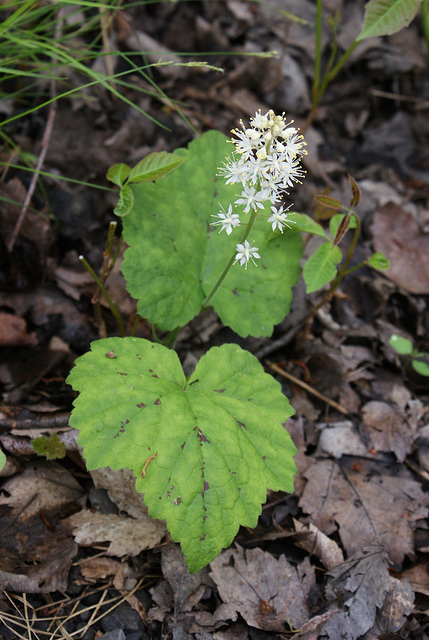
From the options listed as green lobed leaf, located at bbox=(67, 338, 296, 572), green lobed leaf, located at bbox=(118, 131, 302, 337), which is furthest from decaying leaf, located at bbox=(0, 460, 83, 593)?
green lobed leaf, located at bbox=(118, 131, 302, 337)

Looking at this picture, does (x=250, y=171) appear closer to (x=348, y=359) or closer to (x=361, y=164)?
(x=348, y=359)

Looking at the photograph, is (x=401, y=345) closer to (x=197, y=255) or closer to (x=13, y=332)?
(x=197, y=255)

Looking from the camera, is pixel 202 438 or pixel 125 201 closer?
pixel 202 438

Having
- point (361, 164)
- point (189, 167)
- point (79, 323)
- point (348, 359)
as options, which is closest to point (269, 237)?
point (189, 167)

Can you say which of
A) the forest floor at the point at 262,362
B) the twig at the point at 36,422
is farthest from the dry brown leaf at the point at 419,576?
the twig at the point at 36,422

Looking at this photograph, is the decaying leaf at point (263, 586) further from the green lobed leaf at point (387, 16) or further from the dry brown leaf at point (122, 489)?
the green lobed leaf at point (387, 16)

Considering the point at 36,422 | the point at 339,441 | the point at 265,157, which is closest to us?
the point at 265,157

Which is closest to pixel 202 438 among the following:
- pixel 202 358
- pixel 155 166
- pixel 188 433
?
pixel 188 433

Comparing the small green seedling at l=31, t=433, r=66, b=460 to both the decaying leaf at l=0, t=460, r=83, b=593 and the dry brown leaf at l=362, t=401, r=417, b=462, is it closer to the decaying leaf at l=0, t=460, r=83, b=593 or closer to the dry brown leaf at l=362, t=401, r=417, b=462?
the decaying leaf at l=0, t=460, r=83, b=593
